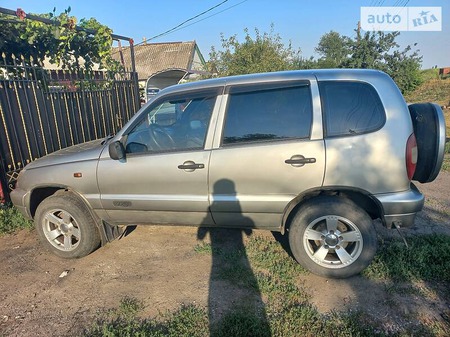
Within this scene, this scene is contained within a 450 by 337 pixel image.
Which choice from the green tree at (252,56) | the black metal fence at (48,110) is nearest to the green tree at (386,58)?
the green tree at (252,56)

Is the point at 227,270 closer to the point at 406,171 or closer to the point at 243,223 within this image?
the point at 243,223

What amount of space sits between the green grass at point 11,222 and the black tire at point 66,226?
109 centimetres

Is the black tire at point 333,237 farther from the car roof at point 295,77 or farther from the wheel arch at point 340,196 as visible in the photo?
the car roof at point 295,77

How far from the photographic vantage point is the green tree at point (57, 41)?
5.04 metres

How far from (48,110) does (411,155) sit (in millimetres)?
5575

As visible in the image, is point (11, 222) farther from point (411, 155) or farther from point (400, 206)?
point (411, 155)

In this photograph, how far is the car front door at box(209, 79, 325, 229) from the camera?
278cm

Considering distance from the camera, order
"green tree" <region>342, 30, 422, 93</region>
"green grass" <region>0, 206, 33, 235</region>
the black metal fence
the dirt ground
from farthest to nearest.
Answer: "green tree" <region>342, 30, 422, 93</region>, the black metal fence, "green grass" <region>0, 206, 33, 235</region>, the dirt ground

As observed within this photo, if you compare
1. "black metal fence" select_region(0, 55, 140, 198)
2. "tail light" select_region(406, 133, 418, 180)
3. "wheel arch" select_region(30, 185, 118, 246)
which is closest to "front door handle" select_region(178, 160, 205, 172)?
"wheel arch" select_region(30, 185, 118, 246)

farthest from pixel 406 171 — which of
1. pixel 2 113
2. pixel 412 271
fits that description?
pixel 2 113

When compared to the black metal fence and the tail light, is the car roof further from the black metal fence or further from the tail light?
→ the black metal fence

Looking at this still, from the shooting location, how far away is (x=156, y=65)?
85.9 ft

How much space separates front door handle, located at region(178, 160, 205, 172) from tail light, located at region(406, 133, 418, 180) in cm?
185

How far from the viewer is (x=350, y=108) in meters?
2.76
